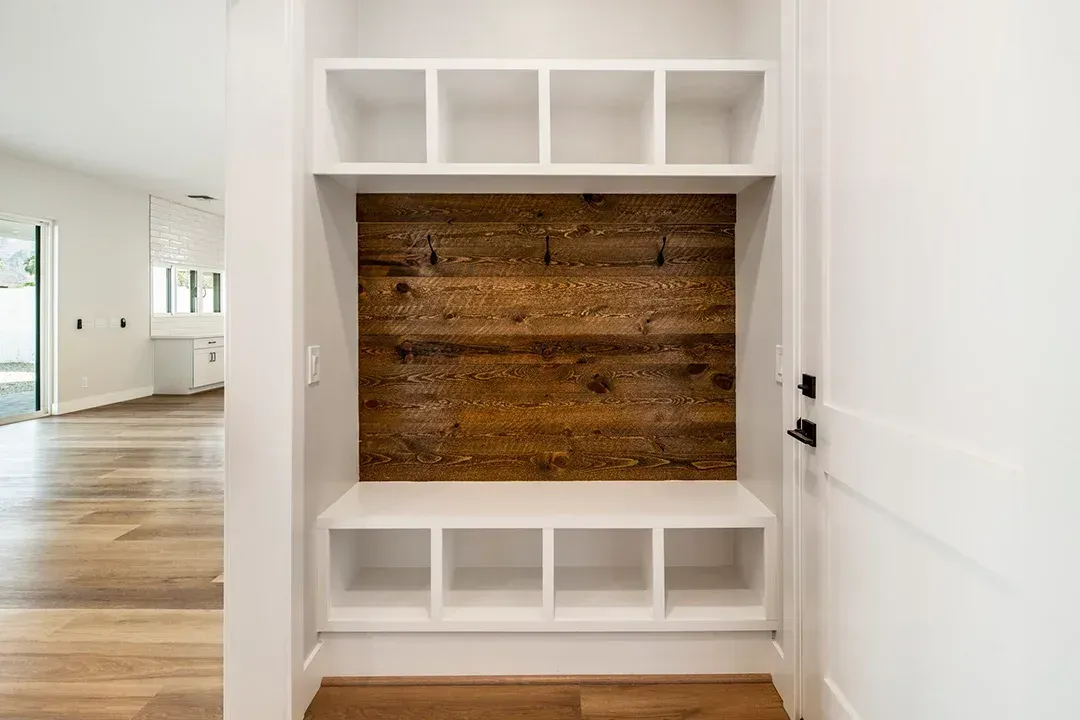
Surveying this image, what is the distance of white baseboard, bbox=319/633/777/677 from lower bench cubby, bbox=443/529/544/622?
72 millimetres

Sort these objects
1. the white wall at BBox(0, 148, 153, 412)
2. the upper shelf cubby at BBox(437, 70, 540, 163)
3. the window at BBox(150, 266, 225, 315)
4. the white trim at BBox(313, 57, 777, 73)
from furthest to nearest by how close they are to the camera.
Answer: the window at BBox(150, 266, 225, 315) < the white wall at BBox(0, 148, 153, 412) < the upper shelf cubby at BBox(437, 70, 540, 163) < the white trim at BBox(313, 57, 777, 73)

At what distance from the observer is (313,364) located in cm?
189

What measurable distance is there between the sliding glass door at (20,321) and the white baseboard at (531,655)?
676cm

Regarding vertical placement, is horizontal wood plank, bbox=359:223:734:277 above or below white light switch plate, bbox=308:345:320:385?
above

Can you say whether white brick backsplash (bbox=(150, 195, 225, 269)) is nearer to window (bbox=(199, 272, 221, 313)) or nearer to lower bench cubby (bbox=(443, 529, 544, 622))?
window (bbox=(199, 272, 221, 313))

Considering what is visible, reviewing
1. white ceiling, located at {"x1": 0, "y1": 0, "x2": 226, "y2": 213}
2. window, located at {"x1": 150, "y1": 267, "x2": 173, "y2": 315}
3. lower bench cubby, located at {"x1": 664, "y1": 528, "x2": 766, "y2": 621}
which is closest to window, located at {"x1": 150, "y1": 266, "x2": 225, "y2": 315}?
window, located at {"x1": 150, "y1": 267, "x2": 173, "y2": 315}

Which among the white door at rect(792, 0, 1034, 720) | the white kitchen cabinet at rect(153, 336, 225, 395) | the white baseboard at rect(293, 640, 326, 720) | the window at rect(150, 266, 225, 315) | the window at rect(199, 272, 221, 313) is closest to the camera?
the white door at rect(792, 0, 1034, 720)

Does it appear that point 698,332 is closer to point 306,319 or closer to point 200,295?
point 306,319

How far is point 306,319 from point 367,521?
25.2 inches

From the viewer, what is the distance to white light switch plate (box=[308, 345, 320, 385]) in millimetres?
1864

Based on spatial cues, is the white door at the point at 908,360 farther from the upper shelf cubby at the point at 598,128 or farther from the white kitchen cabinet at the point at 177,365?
the white kitchen cabinet at the point at 177,365

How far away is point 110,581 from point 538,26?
2.93m

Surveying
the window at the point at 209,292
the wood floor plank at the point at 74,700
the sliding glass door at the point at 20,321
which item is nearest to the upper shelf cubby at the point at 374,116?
the wood floor plank at the point at 74,700

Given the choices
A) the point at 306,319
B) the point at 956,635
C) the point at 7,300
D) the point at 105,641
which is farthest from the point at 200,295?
the point at 956,635
